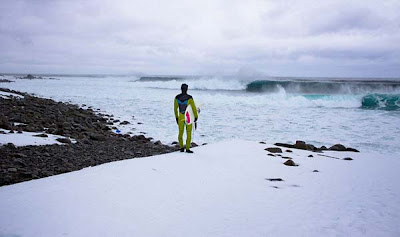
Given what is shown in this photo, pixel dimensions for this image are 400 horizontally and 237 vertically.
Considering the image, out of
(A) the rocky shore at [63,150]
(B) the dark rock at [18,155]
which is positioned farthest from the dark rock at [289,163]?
(B) the dark rock at [18,155]

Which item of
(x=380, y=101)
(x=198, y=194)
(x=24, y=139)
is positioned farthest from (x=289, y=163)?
(x=380, y=101)

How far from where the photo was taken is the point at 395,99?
26.3 m

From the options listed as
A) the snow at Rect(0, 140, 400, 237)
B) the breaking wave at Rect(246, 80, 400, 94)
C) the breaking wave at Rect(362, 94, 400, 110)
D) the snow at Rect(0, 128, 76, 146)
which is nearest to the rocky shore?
the snow at Rect(0, 128, 76, 146)

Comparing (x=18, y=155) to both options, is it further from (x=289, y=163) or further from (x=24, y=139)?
(x=289, y=163)

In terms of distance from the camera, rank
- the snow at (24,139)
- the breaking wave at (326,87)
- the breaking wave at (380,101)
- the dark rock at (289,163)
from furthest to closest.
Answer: the breaking wave at (326,87) → the breaking wave at (380,101) → the snow at (24,139) → the dark rock at (289,163)

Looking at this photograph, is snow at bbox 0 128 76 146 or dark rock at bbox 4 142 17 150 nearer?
dark rock at bbox 4 142 17 150

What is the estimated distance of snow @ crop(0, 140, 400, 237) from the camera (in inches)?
123

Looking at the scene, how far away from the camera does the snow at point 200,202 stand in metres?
3.12

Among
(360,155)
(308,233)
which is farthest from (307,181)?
(360,155)

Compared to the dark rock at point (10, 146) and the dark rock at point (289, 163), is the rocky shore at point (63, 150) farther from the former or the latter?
the dark rock at point (289, 163)

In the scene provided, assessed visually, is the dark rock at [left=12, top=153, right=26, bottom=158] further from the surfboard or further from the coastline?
the surfboard

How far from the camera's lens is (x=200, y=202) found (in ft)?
13.1

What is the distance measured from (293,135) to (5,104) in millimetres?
13220

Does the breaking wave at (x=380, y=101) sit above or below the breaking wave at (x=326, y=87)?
below
